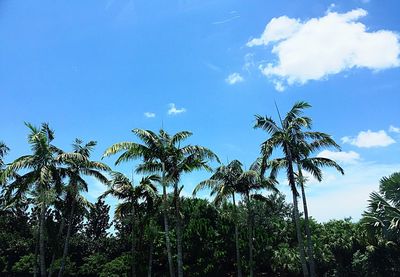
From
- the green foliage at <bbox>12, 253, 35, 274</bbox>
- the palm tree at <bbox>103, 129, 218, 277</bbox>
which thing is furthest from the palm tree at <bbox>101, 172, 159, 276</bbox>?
the green foliage at <bbox>12, 253, 35, 274</bbox>

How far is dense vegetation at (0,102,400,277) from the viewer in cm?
2266

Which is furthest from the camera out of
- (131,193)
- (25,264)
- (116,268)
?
(25,264)

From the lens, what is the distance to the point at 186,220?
38938mm

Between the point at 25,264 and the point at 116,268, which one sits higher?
the point at 25,264

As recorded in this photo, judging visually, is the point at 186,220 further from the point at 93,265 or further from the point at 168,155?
the point at 168,155

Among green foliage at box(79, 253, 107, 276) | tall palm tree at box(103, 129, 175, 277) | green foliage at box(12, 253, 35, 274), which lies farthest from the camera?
green foliage at box(79, 253, 107, 276)

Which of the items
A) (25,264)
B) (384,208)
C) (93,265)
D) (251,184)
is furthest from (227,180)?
(25,264)

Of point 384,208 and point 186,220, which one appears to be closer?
point 384,208

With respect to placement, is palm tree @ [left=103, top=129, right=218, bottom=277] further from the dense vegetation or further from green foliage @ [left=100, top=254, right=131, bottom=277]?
green foliage @ [left=100, top=254, right=131, bottom=277]

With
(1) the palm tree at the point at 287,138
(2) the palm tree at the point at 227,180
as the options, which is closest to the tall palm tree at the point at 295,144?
(1) the palm tree at the point at 287,138

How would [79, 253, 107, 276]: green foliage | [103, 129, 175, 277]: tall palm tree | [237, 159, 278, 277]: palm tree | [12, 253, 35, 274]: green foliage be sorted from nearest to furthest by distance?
[103, 129, 175, 277]: tall palm tree → [237, 159, 278, 277]: palm tree → [12, 253, 35, 274]: green foliage → [79, 253, 107, 276]: green foliage

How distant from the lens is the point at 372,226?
2369cm

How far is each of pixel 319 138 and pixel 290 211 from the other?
25606mm

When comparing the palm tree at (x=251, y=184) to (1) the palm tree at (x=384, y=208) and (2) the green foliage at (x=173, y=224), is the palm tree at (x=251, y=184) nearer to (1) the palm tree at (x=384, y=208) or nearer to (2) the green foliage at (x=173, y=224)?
(2) the green foliage at (x=173, y=224)
